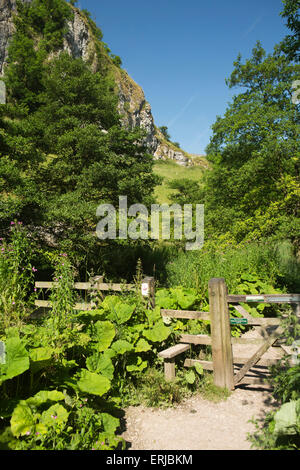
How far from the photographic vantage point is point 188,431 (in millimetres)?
2934

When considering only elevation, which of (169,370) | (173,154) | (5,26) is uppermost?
(173,154)

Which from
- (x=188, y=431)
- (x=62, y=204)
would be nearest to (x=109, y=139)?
(x=62, y=204)

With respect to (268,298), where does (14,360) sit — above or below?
below

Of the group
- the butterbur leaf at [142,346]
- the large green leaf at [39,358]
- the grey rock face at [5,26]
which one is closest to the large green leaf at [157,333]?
the butterbur leaf at [142,346]

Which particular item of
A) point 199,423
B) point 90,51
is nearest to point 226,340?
point 199,423

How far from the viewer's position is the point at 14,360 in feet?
7.72

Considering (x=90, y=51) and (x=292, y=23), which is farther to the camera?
(x=90, y=51)

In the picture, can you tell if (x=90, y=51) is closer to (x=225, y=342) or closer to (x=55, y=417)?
(x=225, y=342)

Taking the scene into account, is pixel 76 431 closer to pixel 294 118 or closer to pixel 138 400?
pixel 138 400

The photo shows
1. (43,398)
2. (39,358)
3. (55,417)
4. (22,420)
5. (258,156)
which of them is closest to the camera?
(22,420)

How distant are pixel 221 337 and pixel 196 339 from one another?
44 cm

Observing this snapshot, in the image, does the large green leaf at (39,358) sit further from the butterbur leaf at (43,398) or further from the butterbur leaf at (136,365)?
the butterbur leaf at (136,365)

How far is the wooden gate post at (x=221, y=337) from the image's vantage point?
11.8 feet

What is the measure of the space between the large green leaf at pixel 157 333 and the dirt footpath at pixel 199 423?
2.48 ft
